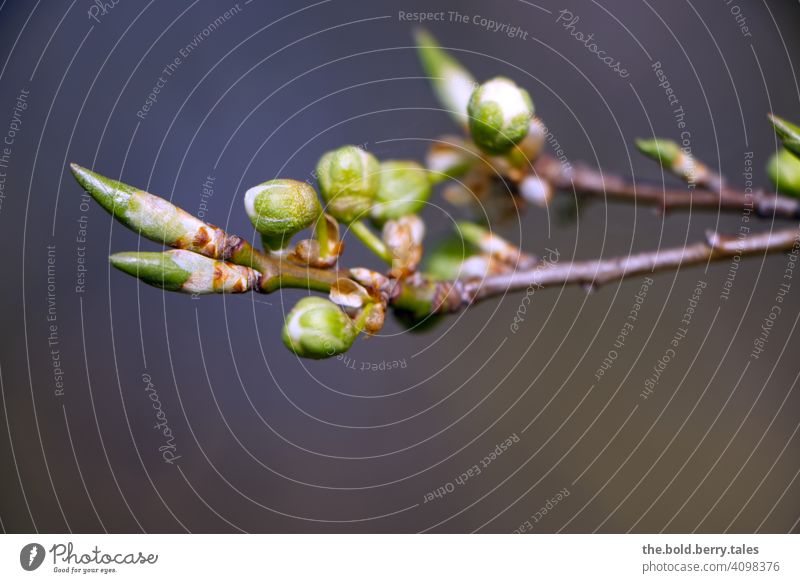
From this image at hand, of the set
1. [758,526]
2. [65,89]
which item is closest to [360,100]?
[65,89]

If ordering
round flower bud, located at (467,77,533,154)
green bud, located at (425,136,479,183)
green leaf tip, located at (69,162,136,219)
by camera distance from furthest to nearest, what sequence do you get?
green bud, located at (425,136,479,183)
round flower bud, located at (467,77,533,154)
green leaf tip, located at (69,162,136,219)

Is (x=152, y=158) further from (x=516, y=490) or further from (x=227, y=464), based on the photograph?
(x=516, y=490)

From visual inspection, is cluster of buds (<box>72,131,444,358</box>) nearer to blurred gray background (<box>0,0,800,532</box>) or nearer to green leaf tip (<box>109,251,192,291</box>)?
green leaf tip (<box>109,251,192,291</box>)

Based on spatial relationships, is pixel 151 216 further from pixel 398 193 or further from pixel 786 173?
pixel 786 173

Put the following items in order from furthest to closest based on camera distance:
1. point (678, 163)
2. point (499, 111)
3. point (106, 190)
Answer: point (678, 163)
point (499, 111)
point (106, 190)

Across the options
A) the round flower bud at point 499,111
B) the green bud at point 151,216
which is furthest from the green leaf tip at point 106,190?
the round flower bud at point 499,111
